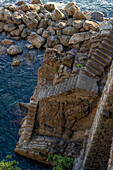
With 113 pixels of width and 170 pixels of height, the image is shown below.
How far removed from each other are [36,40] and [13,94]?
540 centimetres

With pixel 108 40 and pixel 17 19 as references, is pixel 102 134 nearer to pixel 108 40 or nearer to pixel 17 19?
pixel 108 40

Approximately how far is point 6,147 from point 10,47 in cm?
895

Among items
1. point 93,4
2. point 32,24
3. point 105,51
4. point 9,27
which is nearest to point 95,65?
point 105,51

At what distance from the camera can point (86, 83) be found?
856 centimetres

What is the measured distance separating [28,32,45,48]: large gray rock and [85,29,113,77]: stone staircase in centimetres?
893

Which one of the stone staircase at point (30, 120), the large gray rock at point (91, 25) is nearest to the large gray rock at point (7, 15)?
the large gray rock at point (91, 25)

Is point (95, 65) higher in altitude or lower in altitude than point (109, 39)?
lower

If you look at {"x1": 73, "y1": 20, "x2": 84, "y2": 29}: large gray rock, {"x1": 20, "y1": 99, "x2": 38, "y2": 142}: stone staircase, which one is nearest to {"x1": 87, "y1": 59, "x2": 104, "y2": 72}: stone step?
{"x1": 20, "y1": 99, "x2": 38, "y2": 142}: stone staircase

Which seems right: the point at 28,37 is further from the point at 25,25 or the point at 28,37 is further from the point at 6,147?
the point at 6,147

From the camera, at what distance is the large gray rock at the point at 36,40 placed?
1732cm

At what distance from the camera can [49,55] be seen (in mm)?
10156

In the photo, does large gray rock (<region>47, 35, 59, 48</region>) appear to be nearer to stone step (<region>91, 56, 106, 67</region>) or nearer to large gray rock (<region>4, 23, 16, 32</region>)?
large gray rock (<region>4, 23, 16, 32</region>)

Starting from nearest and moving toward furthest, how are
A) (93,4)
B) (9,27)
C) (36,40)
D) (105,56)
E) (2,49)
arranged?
(105,56), (36,40), (2,49), (9,27), (93,4)

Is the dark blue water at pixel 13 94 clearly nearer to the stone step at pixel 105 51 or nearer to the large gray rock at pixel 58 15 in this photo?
the large gray rock at pixel 58 15
